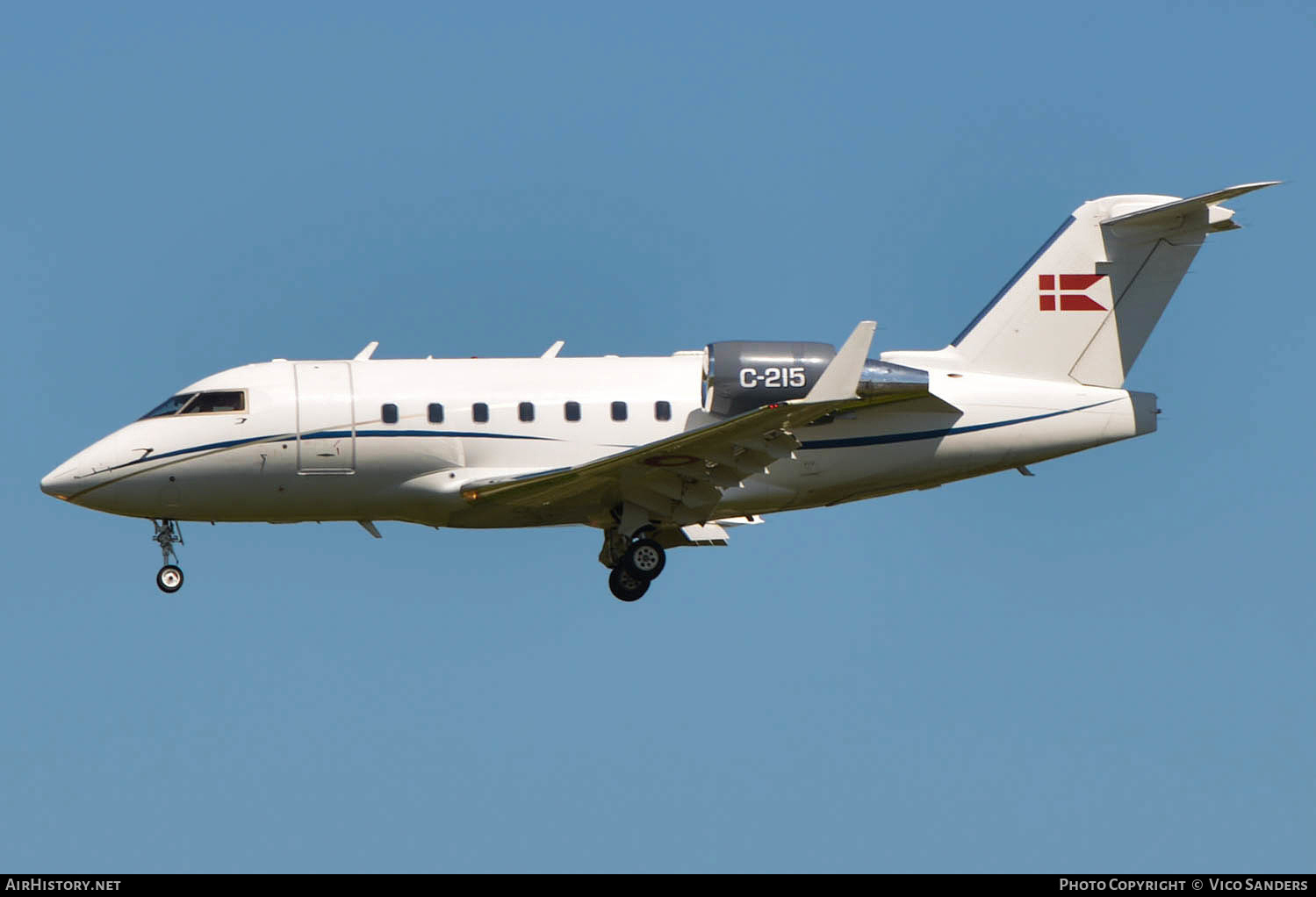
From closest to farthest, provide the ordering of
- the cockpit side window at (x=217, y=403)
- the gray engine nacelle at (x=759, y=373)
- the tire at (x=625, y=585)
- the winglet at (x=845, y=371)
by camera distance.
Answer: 1. the winglet at (x=845, y=371)
2. the gray engine nacelle at (x=759, y=373)
3. the tire at (x=625, y=585)
4. the cockpit side window at (x=217, y=403)

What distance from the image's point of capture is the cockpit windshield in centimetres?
2455

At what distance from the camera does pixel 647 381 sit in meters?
24.7

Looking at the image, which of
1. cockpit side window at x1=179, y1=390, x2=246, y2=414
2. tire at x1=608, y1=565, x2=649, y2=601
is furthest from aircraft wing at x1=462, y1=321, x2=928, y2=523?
cockpit side window at x1=179, y1=390, x2=246, y2=414

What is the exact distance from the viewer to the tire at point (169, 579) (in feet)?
81.8

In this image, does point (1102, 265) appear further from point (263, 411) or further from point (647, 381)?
point (263, 411)

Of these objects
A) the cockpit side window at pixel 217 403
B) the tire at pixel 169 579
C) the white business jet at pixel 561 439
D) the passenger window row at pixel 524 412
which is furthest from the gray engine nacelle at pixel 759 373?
the tire at pixel 169 579

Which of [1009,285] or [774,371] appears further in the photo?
[1009,285]

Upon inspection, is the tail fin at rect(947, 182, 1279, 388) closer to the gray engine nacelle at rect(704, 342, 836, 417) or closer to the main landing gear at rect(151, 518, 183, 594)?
the gray engine nacelle at rect(704, 342, 836, 417)

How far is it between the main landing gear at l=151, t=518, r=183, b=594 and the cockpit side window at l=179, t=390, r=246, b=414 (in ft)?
5.72

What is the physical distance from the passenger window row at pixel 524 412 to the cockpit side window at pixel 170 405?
120 inches

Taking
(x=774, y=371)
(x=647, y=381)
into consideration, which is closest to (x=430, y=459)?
(x=647, y=381)

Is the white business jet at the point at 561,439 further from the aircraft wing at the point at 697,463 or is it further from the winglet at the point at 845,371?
the winglet at the point at 845,371

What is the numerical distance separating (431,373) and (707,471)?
4529mm
